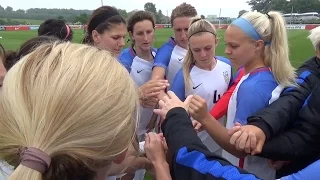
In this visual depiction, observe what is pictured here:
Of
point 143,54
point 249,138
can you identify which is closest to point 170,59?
point 143,54

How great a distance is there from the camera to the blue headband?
97.7 inches

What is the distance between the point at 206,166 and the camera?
4.49 ft

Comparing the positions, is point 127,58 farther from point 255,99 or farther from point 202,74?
point 255,99

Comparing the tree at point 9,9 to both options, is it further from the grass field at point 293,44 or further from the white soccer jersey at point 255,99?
the white soccer jersey at point 255,99

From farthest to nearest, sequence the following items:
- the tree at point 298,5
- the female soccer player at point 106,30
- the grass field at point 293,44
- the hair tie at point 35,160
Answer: the tree at point 298,5 → the grass field at point 293,44 → the female soccer player at point 106,30 → the hair tie at point 35,160

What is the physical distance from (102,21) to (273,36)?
5.59 feet

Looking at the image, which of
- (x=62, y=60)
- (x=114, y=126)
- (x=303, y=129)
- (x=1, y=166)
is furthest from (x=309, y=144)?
(x=1, y=166)

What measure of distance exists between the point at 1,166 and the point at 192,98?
3.53ft

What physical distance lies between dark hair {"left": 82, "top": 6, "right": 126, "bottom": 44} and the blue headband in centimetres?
138

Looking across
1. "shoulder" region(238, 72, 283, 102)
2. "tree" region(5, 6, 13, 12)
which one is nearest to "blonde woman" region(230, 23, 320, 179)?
"shoulder" region(238, 72, 283, 102)

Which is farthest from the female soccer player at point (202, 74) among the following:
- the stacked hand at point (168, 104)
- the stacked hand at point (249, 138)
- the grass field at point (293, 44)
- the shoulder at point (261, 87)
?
the grass field at point (293, 44)

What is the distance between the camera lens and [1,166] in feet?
4.80

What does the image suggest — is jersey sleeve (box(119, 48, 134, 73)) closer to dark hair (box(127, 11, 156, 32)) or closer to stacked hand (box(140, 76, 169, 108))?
dark hair (box(127, 11, 156, 32))

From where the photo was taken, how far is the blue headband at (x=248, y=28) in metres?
2.48
